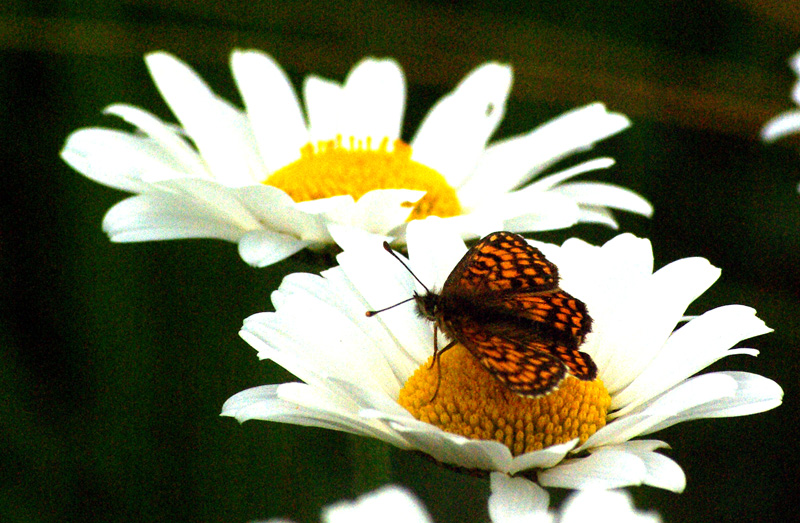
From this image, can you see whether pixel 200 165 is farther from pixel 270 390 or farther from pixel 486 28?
pixel 486 28

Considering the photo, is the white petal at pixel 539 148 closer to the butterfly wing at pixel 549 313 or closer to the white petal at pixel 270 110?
the white petal at pixel 270 110

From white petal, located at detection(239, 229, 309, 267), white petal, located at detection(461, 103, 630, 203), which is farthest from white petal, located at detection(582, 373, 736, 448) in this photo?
white petal, located at detection(461, 103, 630, 203)

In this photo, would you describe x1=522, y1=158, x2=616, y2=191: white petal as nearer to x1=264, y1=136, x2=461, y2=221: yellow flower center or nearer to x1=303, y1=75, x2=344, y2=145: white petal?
x1=264, y1=136, x2=461, y2=221: yellow flower center

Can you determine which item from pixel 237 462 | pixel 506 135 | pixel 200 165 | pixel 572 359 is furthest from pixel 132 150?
pixel 506 135

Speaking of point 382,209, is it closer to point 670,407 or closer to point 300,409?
point 300,409

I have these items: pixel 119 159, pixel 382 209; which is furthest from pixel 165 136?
pixel 382 209
